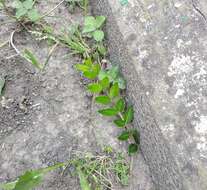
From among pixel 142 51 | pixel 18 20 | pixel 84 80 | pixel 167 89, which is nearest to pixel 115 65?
pixel 84 80

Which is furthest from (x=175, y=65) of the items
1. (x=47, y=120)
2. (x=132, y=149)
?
(x=47, y=120)

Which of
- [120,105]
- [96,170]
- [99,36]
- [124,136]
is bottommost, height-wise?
[96,170]

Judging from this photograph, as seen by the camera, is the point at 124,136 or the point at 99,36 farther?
the point at 99,36

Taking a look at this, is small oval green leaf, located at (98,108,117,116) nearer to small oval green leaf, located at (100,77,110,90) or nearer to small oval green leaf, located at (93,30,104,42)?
small oval green leaf, located at (100,77,110,90)

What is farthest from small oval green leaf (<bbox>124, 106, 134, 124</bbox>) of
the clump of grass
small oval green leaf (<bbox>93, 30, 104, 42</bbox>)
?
small oval green leaf (<bbox>93, 30, 104, 42</bbox>)

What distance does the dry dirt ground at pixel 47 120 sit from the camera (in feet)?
5.60

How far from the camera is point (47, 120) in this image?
1.83 meters

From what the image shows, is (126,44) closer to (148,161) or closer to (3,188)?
(148,161)

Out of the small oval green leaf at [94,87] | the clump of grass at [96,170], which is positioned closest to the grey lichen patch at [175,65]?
the small oval green leaf at [94,87]

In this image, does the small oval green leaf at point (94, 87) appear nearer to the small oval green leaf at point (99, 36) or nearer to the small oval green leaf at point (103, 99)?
the small oval green leaf at point (103, 99)

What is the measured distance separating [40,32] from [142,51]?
695mm

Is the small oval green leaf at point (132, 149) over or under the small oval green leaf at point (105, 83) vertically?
under

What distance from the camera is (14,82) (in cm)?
195

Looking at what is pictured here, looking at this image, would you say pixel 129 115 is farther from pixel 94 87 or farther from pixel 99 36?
pixel 99 36
